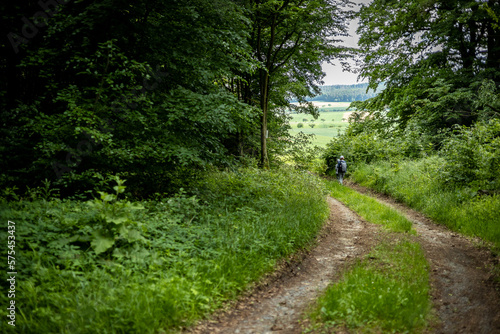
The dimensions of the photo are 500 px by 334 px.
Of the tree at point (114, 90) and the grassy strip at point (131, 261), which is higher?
the tree at point (114, 90)

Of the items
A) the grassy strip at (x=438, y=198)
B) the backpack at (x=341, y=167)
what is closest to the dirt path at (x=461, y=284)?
the grassy strip at (x=438, y=198)

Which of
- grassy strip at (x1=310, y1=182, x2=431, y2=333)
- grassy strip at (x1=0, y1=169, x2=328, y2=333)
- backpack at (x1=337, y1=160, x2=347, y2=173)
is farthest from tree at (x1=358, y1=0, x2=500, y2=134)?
grassy strip at (x1=0, y1=169, x2=328, y2=333)

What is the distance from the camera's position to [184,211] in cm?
688

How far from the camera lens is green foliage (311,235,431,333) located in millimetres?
3961

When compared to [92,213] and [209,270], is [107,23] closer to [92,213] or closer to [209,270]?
[92,213]

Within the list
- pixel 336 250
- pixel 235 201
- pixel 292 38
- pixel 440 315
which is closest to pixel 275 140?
pixel 292 38

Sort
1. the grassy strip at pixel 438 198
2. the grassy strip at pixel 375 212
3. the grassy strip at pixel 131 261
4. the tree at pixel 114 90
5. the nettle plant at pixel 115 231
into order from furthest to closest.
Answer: the grassy strip at pixel 375 212, the grassy strip at pixel 438 198, the tree at pixel 114 90, the nettle plant at pixel 115 231, the grassy strip at pixel 131 261

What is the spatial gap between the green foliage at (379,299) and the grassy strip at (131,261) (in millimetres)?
1499

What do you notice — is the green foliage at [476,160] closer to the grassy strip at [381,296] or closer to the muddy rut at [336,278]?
the muddy rut at [336,278]

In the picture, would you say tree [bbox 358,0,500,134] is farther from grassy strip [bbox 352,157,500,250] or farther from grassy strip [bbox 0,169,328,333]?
grassy strip [bbox 0,169,328,333]

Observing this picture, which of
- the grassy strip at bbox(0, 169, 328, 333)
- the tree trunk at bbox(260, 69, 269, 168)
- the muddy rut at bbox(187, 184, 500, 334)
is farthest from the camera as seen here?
the tree trunk at bbox(260, 69, 269, 168)

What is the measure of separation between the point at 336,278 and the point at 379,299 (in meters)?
1.48

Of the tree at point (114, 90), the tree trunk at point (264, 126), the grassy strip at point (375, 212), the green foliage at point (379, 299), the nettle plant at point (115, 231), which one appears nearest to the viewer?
the green foliage at point (379, 299)

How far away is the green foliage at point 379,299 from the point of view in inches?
156
